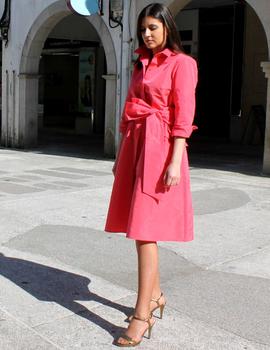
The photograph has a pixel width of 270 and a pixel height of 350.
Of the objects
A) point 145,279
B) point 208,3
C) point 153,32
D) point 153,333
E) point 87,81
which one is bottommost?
point 153,333

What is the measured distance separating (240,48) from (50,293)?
1443cm

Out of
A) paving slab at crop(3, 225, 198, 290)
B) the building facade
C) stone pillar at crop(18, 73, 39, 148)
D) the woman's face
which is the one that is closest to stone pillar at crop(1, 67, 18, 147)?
the building facade

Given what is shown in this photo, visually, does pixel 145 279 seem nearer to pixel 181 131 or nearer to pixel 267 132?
pixel 181 131

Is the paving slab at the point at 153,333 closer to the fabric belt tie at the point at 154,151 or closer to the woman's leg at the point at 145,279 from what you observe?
the woman's leg at the point at 145,279

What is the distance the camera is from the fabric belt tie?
3.22m

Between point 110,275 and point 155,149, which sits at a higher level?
point 155,149

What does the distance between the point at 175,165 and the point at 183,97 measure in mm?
379

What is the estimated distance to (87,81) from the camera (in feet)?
67.8

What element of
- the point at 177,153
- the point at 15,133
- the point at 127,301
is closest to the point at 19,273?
the point at 127,301

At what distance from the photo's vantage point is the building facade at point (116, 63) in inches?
484

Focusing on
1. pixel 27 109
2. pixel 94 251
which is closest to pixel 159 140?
pixel 94 251

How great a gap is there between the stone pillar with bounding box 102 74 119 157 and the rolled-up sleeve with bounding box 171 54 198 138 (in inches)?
365

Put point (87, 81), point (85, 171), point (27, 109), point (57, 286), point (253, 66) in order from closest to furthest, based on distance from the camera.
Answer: point (57, 286)
point (85, 171)
point (27, 109)
point (253, 66)
point (87, 81)

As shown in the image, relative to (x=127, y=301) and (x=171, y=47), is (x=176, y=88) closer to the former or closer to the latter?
(x=171, y=47)
